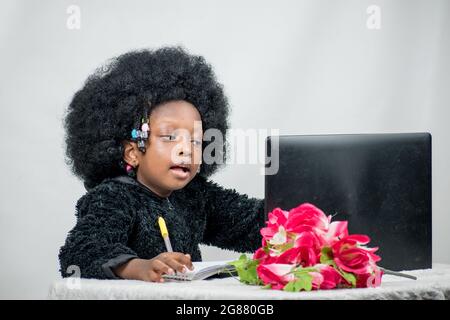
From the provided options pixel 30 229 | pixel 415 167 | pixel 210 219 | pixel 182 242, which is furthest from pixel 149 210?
pixel 30 229

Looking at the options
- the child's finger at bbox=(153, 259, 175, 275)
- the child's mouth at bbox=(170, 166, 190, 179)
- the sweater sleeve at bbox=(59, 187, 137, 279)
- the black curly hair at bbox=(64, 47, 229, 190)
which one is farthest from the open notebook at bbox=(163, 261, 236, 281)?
the black curly hair at bbox=(64, 47, 229, 190)

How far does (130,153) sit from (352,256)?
0.75 metres

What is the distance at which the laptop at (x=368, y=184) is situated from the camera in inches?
59.3

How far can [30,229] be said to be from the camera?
2.46 metres

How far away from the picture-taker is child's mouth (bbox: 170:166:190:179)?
1.85m

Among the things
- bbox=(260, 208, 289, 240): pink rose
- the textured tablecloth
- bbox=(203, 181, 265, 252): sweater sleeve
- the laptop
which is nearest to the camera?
the textured tablecloth

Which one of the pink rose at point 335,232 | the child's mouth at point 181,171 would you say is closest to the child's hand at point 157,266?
the pink rose at point 335,232

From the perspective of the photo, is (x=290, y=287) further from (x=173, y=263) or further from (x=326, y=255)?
(x=173, y=263)

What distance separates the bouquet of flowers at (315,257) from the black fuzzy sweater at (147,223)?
1.01 ft

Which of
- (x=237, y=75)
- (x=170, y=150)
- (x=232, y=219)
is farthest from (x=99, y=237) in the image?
(x=237, y=75)

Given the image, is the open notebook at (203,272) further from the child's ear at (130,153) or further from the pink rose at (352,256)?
the child's ear at (130,153)

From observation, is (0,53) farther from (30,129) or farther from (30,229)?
(30,229)

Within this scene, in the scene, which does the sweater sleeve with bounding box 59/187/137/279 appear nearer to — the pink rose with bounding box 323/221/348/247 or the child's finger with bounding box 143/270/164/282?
the child's finger with bounding box 143/270/164/282

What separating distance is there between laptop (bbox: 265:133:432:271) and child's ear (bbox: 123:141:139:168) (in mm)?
459
